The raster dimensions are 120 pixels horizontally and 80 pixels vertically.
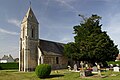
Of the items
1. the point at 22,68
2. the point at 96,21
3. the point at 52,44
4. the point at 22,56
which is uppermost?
the point at 96,21

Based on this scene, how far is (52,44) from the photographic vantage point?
51375 mm

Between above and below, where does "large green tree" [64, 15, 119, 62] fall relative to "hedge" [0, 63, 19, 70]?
above

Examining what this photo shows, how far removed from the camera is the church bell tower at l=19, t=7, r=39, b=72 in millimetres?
43250

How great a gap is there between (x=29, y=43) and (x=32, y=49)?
5.56 feet

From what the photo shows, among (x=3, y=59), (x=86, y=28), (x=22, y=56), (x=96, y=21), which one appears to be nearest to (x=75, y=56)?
(x=86, y=28)

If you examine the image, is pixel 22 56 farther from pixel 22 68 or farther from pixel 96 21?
pixel 96 21

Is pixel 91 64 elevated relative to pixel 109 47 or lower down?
lower down

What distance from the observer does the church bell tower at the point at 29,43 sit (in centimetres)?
4325

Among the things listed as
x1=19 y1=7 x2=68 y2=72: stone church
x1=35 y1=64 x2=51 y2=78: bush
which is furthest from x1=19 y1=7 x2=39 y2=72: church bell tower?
x1=35 y1=64 x2=51 y2=78: bush

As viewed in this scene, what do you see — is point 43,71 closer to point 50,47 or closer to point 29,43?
point 29,43

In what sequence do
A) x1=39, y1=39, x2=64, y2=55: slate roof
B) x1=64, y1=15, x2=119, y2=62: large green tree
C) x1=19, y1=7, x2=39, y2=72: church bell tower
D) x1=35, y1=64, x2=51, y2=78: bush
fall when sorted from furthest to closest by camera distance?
x1=39, y1=39, x2=64, y2=55: slate roof → x1=19, y1=7, x2=39, y2=72: church bell tower → x1=64, y1=15, x2=119, y2=62: large green tree → x1=35, y1=64, x2=51, y2=78: bush

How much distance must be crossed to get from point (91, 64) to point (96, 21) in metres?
9.92

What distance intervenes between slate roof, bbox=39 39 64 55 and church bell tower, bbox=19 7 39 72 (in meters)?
1.90

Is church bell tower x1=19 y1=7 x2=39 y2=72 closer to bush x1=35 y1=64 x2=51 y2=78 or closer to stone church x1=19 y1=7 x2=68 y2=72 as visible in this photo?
stone church x1=19 y1=7 x2=68 y2=72
